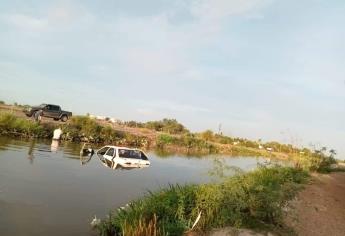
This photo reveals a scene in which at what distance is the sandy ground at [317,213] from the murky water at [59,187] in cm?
299

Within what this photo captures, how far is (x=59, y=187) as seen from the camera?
1806cm

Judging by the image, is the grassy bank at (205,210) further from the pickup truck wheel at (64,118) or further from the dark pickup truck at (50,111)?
the pickup truck wheel at (64,118)

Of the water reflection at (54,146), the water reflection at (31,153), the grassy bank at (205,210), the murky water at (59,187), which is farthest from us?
the water reflection at (54,146)

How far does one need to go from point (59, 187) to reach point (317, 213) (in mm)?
10604

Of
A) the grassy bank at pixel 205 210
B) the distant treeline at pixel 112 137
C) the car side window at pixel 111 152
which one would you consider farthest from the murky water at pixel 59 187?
the distant treeline at pixel 112 137

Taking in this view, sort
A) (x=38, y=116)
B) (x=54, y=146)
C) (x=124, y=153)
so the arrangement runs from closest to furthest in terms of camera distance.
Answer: (x=124, y=153), (x=54, y=146), (x=38, y=116)

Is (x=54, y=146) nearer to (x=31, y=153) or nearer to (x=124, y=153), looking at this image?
(x=31, y=153)

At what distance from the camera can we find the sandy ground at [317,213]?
13008 mm

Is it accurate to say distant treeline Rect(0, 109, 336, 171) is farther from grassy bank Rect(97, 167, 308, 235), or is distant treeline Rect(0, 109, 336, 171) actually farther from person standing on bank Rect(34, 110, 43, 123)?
grassy bank Rect(97, 167, 308, 235)

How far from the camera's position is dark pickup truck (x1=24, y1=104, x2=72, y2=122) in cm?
5016

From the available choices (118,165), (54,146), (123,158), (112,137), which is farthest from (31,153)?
(112,137)

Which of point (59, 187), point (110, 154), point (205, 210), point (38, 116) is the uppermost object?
point (38, 116)

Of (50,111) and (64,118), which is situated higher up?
(50,111)

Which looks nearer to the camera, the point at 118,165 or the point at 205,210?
the point at 205,210
